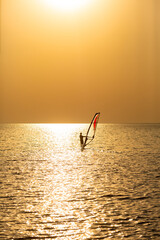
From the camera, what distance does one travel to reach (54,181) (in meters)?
1.35

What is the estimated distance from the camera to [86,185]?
125 centimetres

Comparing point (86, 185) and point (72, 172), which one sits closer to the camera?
point (86, 185)

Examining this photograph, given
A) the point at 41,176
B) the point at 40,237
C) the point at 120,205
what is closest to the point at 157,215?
the point at 120,205

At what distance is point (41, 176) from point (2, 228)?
0.71 m

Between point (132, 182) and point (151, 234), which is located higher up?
point (132, 182)

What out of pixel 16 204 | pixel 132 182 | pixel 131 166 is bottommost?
pixel 16 204

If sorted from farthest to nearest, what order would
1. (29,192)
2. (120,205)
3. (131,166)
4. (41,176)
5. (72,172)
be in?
1. (131,166)
2. (72,172)
3. (41,176)
4. (29,192)
5. (120,205)

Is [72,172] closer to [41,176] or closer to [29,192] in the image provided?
[41,176]

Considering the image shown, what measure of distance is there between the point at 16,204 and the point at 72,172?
2.04ft

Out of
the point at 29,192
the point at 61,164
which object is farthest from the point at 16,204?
the point at 61,164

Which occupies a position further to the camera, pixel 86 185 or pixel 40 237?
pixel 86 185

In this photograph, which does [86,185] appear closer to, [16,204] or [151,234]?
[16,204]

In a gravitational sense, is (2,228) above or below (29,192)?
below

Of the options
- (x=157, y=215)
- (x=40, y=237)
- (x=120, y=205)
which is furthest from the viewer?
(x=120, y=205)
